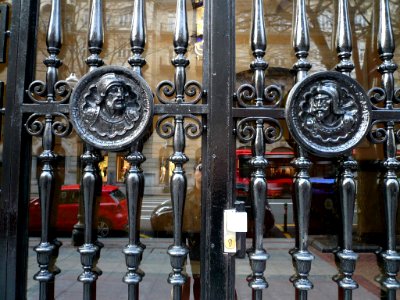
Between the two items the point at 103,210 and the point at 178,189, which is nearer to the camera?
the point at 178,189

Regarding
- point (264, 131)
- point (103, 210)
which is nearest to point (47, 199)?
point (264, 131)

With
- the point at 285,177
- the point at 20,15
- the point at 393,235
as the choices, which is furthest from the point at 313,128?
the point at 20,15

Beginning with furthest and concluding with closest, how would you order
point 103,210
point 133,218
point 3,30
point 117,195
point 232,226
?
point 103,210 < point 117,195 < point 3,30 < point 133,218 < point 232,226

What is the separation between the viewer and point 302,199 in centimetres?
231

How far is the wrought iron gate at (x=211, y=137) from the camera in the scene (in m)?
2.29

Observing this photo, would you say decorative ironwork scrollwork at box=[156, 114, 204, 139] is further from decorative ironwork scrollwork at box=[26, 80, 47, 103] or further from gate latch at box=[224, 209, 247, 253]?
decorative ironwork scrollwork at box=[26, 80, 47, 103]

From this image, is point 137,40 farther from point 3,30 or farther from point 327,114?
point 327,114

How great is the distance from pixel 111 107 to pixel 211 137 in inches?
26.6

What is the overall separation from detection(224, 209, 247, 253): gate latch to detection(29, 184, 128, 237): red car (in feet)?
4.81

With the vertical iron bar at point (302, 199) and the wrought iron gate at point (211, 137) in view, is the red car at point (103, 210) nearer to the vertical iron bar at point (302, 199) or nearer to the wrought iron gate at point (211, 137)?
the wrought iron gate at point (211, 137)

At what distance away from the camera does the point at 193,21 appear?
3.55 meters

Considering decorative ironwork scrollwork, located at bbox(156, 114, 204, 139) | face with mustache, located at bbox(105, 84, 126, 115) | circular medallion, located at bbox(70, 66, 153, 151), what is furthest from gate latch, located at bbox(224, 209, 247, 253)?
face with mustache, located at bbox(105, 84, 126, 115)

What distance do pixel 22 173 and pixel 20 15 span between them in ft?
3.56

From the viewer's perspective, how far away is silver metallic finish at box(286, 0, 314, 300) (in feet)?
7.51
